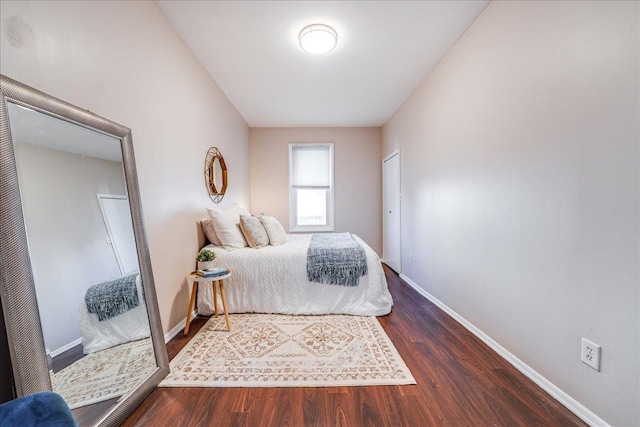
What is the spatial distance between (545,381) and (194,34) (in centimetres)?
355

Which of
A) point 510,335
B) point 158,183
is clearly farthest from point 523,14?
point 158,183

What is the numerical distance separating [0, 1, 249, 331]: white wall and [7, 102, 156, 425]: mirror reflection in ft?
0.83

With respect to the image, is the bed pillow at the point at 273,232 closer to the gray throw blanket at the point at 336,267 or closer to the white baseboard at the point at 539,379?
the gray throw blanket at the point at 336,267

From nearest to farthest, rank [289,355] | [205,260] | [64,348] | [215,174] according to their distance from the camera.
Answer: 1. [64,348]
2. [289,355]
3. [205,260]
4. [215,174]

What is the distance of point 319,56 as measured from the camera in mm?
2596

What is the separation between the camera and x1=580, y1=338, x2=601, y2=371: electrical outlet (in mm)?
1216

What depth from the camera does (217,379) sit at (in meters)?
1.58

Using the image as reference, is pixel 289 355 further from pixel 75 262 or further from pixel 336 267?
pixel 75 262

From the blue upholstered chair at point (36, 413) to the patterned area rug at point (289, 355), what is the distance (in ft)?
3.18

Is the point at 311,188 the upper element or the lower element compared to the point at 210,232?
upper

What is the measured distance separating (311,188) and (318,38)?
296cm

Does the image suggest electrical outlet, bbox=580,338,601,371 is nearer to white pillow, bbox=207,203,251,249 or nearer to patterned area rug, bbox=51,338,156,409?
patterned area rug, bbox=51,338,156,409

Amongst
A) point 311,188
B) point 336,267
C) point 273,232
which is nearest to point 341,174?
point 311,188

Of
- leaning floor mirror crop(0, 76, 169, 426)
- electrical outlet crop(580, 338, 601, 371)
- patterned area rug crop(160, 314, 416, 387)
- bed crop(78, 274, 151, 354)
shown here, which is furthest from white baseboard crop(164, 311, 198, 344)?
electrical outlet crop(580, 338, 601, 371)
